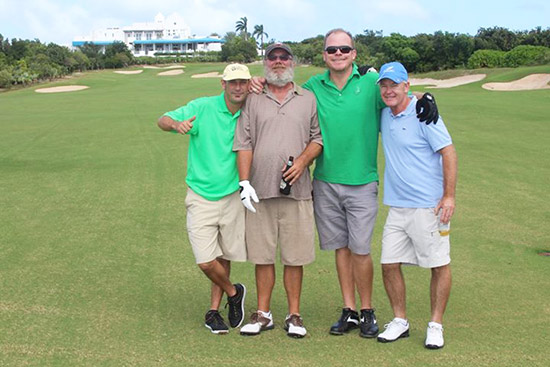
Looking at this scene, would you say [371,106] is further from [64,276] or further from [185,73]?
[185,73]

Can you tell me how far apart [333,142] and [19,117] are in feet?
66.6

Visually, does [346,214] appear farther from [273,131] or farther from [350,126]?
[273,131]

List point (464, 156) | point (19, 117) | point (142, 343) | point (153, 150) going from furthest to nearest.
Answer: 1. point (19, 117)
2. point (153, 150)
3. point (464, 156)
4. point (142, 343)

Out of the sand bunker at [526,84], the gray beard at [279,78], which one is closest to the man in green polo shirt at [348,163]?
the gray beard at [279,78]

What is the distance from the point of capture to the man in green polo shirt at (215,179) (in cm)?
512

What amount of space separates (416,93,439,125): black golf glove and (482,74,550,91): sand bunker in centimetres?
2743

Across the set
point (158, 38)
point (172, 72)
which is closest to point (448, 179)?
point (172, 72)

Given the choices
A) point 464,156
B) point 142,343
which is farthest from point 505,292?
point 464,156

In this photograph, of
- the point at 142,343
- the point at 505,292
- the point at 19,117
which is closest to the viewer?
the point at 142,343

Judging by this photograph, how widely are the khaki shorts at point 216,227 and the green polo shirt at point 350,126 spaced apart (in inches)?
32.3

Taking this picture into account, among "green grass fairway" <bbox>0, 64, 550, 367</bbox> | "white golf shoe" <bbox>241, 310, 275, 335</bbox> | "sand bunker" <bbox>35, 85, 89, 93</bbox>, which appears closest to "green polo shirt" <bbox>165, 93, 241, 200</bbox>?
"white golf shoe" <bbox>241, 310, 275, 335</bbox>

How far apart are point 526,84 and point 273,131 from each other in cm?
2891

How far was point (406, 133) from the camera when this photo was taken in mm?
4871

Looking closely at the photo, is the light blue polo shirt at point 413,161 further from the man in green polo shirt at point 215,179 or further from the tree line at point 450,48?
the tree line at point 450,48
